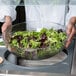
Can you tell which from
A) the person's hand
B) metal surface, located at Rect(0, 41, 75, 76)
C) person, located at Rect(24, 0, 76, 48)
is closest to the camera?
metal surface, located at Rect(0, 41, 75, 76)

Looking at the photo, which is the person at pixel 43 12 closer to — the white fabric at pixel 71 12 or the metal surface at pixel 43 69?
the white fabric at pixel 71 12

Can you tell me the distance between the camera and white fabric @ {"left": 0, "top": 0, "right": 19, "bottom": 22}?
1.07 metres

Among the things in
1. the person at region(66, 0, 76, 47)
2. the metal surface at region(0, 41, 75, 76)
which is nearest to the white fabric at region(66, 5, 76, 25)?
the person at region(66, 0, 76, 47)

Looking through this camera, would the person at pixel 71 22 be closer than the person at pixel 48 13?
Yes

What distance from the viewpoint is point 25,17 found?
3.73ft

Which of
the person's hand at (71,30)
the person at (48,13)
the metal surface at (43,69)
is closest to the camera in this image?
the metal surface at (43,69)

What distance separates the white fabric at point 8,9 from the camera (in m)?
1.07

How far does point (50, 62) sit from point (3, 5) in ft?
1.28

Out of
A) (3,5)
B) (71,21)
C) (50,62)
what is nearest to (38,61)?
(50,62)

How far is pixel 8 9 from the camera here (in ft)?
3.58

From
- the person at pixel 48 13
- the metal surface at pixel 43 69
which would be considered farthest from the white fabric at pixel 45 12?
the metal surface at pixel 43 69

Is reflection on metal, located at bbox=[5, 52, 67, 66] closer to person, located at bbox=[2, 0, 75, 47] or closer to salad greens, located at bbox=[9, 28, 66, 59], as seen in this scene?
salad greens, located at bbox=[9, 28, 66, 59]

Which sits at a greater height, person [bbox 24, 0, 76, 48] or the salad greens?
person [bbox 24, 0, 76, 48]

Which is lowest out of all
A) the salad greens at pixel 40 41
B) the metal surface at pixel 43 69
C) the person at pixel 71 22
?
the metal surface at pixel 43 69
